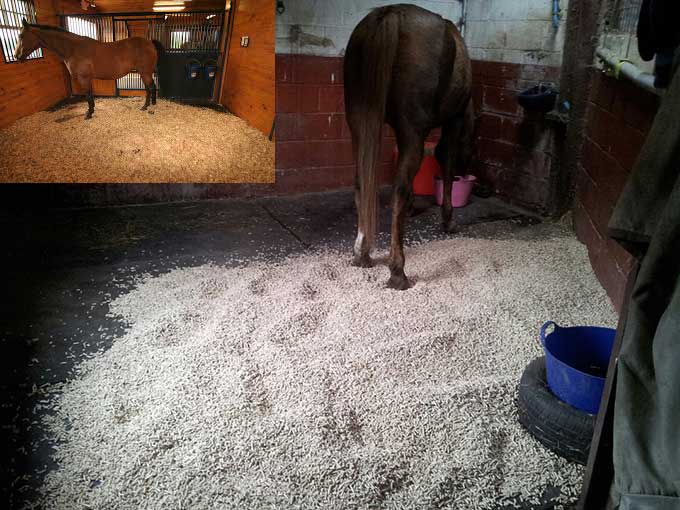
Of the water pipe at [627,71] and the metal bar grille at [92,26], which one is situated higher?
the metal bar grille at [92,26]

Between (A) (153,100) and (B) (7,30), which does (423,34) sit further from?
(B) (7,30)

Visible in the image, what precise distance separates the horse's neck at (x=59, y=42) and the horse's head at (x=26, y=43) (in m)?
0.05

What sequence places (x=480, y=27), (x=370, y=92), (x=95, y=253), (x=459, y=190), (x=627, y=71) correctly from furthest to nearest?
(x=480, y=27) < (x=459, y=190) < (x=95, y=253) < (x=370, y=92) < (x=627, y=71)

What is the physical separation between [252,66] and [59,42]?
48.4 inches

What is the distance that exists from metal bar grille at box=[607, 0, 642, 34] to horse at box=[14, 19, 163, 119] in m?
2.79

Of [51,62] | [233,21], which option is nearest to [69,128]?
[51,62]

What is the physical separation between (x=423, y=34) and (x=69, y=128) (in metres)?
2.42

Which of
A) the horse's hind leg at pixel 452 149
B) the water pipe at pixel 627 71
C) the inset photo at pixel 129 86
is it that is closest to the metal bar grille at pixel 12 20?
the inset photo at pixel 129 86

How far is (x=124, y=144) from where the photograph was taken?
11.4 ft

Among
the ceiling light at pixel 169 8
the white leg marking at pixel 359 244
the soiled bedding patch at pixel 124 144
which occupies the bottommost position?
the white leg marking at pixel 359 244

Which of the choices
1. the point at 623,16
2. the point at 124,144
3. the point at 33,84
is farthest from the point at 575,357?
the point at 33,84

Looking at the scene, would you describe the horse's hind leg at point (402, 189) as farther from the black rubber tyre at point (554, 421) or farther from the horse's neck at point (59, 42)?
the horse's neck at point (59, 42)

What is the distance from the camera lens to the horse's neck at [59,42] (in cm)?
312

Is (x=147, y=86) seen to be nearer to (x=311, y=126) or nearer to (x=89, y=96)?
(x=89, y=96)
